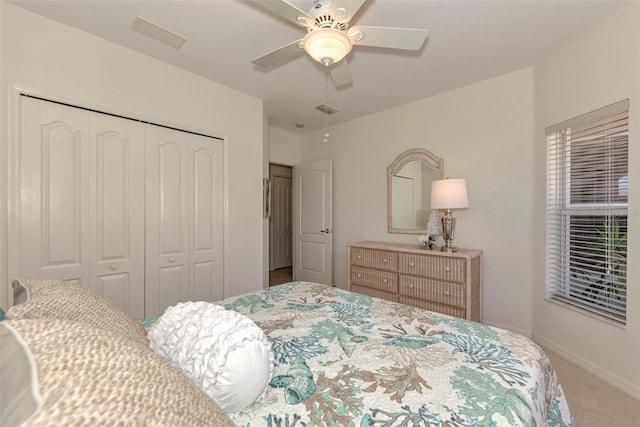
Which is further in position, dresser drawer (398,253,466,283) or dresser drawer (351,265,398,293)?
dresser drawer (351,265,398,293)

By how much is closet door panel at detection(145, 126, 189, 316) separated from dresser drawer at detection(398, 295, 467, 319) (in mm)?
2313

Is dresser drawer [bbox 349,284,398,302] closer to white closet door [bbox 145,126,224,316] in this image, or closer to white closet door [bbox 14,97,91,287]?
white closet door [bbox 145,126,224,316]

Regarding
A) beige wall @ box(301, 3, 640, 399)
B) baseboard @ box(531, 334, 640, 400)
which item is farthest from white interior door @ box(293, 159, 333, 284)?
baseboard @ box(531, 334, 640, 400)

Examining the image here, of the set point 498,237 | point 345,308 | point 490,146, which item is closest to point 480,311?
point 498,237

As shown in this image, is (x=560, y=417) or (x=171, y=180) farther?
(x=171, y=180)

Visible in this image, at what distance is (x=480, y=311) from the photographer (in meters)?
2.94

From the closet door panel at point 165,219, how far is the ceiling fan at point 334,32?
1.52m

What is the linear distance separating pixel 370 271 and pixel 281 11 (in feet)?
9.00

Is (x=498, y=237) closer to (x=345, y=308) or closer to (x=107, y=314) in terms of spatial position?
(x=345, y=308)

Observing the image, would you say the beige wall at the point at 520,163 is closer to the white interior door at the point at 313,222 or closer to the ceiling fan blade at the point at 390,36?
the white interior door at the point at 313,222

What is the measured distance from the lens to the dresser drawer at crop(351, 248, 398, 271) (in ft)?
10.5

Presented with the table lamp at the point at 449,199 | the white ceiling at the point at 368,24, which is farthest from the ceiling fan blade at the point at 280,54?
the table lamp at the point at 449,199

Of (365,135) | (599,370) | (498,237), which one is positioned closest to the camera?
(599,370)

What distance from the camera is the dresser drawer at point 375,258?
3.20 meters
